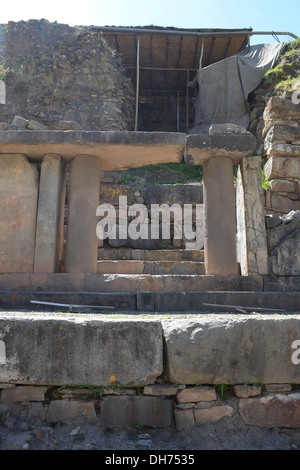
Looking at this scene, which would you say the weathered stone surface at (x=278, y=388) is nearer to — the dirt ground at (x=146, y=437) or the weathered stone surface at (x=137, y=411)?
the dirt ground at (x=146, y=437)

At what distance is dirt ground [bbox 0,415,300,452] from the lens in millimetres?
2582

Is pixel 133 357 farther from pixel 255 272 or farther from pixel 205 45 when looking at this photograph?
pixel 205 45

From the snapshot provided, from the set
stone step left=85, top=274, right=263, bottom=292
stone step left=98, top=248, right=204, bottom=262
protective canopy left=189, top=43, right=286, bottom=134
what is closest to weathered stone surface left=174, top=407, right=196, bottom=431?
stone step left=85, top=274, right=263, bottom=292

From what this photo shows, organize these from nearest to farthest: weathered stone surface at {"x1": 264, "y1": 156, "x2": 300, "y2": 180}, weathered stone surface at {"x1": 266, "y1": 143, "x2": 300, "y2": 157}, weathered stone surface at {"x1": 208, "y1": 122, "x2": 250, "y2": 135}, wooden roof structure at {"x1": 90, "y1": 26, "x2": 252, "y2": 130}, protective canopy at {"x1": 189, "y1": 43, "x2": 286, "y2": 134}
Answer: weathered stone surface at {"x1": 208, "y1": 122, "x2": 250, "y2": 135} < weathered stone surface at {"x1": 264, "y1": 156, "x2": 300, "y2": 180} < weathered stone surface at {"x1": 266, "y1": 143, "x2": 300, "y2": 157} < protective canopy at {"x1": 189, "y1": 43, "x2": 286, "y2": 134} < wooden roof structure at {"x1": 90, "y1": 26, "x2": 252, "y2": 130}

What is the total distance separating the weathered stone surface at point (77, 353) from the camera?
282 cm

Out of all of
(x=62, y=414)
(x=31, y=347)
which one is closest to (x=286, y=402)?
(x=62, y=414)

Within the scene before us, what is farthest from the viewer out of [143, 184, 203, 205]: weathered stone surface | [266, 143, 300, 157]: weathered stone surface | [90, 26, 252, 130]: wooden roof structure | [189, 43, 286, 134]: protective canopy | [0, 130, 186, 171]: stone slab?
[90, 26, 252, 130]: wooden roof structure

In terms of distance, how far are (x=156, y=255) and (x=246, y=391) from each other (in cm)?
494

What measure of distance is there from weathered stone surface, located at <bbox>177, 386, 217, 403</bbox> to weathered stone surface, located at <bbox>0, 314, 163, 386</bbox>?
0.24 metres

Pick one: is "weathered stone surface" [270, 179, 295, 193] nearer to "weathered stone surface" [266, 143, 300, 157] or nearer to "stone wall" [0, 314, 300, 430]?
"weathered stone surface" [266, 143, 300, 157]

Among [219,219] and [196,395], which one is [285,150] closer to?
[219,219]

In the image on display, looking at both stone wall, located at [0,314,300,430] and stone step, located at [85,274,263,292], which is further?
stone step, located at [85,274,263,292]

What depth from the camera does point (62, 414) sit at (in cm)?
282

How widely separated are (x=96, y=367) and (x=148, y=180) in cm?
1084
